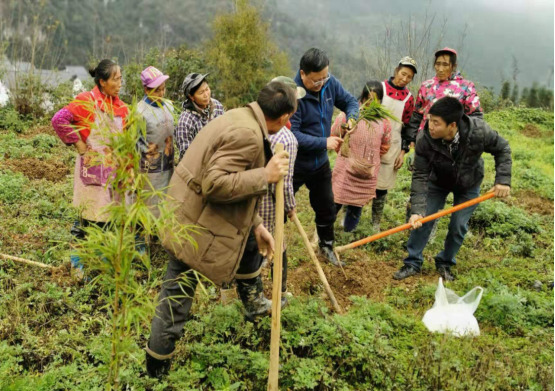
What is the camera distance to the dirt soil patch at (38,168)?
6.72 m

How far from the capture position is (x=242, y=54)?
31.5 meters

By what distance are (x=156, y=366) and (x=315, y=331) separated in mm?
1111

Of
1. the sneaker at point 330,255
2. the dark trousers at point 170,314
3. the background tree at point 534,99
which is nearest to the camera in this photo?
the dark trousers at point 170,314

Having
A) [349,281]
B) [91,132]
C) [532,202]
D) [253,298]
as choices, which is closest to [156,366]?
[253,298]

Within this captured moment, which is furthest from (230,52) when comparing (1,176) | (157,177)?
(157,177)

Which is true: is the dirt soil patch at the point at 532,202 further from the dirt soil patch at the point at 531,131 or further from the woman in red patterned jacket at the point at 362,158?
the dirt soil patch at the point at 531,131

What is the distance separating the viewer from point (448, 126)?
3.72 meters

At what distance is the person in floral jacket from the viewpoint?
4.45 m

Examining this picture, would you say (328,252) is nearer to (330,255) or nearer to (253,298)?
(330,255)

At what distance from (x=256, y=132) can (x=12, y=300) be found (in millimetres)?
2587

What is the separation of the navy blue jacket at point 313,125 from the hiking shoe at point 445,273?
5.71 ft

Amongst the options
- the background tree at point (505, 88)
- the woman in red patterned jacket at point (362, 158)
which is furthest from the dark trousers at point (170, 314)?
the background tree at point (505, 88)

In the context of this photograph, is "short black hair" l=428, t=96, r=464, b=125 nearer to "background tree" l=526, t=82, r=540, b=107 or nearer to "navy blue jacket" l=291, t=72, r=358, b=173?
"navy blue jacket" l=291, t=72, r=358, b=173

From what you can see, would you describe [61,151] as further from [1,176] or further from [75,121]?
[75,121]
